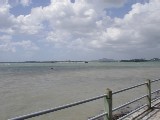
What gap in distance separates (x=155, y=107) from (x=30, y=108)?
14192 millimetres

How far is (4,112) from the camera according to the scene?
22984 millimetres

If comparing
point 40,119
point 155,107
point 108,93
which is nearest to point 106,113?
point 108,93

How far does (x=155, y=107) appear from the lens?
12.4m

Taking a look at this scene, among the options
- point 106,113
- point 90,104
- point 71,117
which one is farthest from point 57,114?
point 106,113

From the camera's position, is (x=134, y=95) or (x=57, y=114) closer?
(x=57, y=114)

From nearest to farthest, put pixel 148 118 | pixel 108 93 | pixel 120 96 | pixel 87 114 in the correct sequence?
pixel 108 93, pixel 148 118, pixel 87 114, pixel 120 96

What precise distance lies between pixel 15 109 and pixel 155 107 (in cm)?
1437

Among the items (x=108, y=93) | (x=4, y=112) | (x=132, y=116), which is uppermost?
(x=108, y=93)

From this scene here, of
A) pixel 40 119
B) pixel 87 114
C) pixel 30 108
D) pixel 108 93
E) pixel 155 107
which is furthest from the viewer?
pixel 30 108

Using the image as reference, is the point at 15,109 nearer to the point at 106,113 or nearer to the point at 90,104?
the point at 90,104

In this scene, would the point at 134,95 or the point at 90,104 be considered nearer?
the point at 90,104

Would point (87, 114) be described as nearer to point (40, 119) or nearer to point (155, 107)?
point (40, 119)

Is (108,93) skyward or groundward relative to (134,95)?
skyward

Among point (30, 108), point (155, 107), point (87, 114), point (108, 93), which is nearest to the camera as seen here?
point (108, 93)
